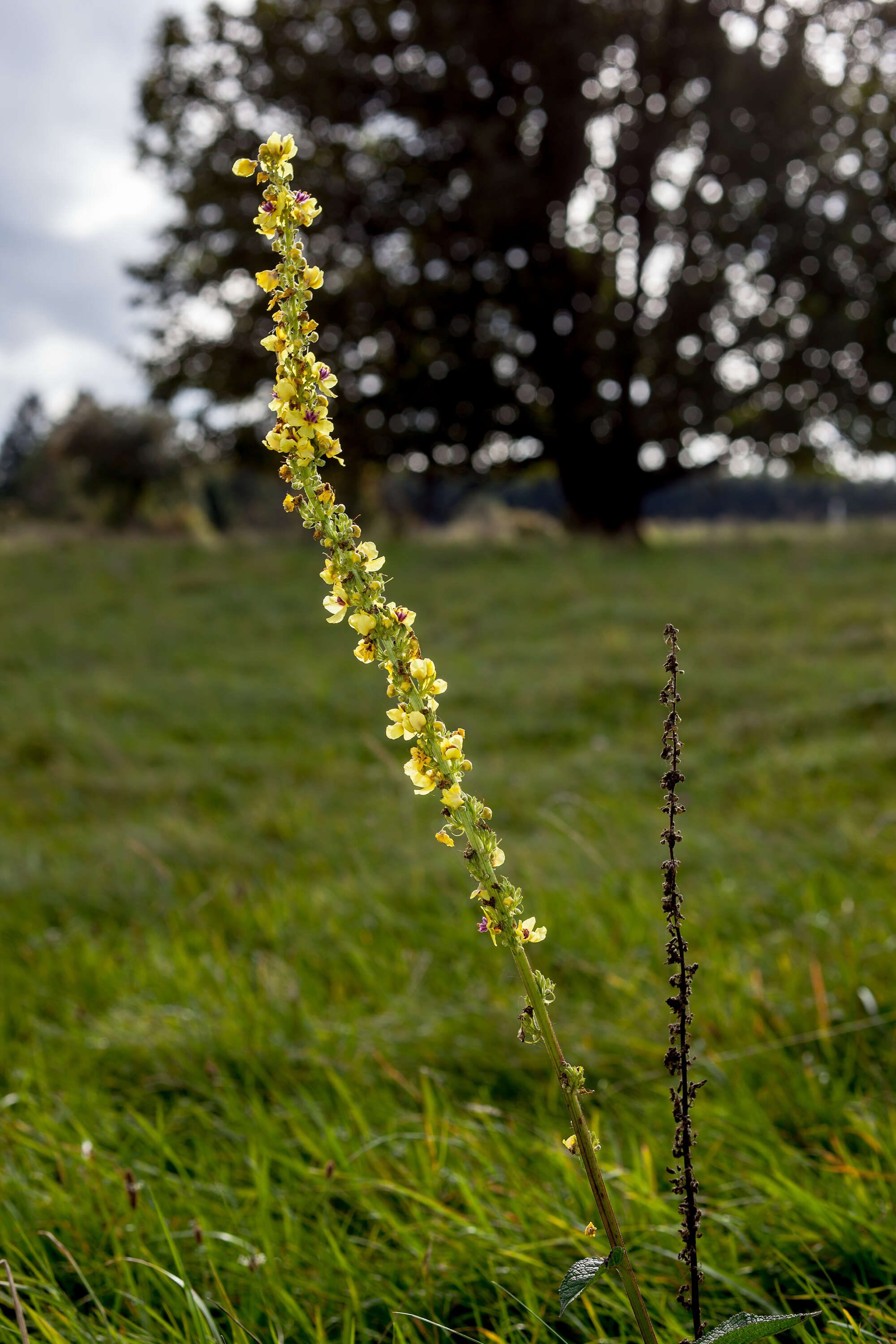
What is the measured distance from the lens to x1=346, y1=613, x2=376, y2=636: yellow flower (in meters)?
1.02

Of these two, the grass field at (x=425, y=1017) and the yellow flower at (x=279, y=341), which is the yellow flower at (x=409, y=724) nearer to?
the yellow flower at (x=279, y=341)

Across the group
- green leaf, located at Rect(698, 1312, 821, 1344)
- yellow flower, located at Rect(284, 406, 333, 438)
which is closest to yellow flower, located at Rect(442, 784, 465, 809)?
yellow flower, located at Rect(284, 406, 333, 438)

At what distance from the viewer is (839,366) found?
1577 cm

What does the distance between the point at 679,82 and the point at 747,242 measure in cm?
301

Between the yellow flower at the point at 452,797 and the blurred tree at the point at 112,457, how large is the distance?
26.3m

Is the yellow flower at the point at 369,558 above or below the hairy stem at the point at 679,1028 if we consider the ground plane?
above

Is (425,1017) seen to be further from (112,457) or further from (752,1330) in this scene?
(112,457)

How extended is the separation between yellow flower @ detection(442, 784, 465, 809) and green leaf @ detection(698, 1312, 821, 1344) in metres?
0.61

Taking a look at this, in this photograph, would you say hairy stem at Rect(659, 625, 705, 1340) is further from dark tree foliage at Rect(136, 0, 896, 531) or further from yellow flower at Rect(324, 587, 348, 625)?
dark tree foliage at Rect(136, 0, 896, 531)

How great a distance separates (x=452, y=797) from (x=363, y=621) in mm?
205

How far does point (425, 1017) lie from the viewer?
2846mm

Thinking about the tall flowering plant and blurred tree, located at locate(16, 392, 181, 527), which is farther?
blurred tree, located at locate(16, 392, 181, 527)

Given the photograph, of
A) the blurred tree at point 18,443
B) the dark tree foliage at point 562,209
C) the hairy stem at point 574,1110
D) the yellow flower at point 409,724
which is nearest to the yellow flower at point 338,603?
the yellow flower at point 409,724

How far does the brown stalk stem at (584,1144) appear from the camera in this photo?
3.46 feet
